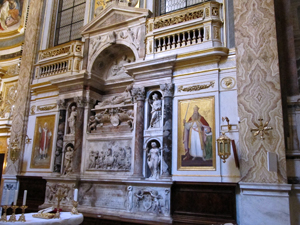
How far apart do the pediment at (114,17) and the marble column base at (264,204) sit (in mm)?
Answer: 6556

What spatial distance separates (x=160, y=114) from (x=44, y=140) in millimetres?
5117

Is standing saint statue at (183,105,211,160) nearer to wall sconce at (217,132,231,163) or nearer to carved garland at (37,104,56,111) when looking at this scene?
wall sconce at (217,132,231,163)

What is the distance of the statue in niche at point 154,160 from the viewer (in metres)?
8.62

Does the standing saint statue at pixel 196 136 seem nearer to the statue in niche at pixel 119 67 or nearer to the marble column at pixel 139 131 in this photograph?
the marble column at pixel 139 131

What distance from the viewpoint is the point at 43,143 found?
11359 mm

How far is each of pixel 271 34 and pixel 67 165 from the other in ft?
25.5

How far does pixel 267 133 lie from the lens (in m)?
6.91

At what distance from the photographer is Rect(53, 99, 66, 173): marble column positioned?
34.6ft

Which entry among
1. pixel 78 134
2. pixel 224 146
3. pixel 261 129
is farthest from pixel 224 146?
pixel 78 134

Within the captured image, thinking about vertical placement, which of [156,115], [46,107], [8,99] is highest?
[8,99]

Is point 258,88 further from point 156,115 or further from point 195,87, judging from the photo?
point 156,115

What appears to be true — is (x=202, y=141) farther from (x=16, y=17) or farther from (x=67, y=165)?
(x=16, y=17)

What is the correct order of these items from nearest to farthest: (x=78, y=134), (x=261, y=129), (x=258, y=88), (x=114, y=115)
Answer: (x=261, y=129) < (x=258, y=88) < (x=114, y=115) < (x=78, y=134)

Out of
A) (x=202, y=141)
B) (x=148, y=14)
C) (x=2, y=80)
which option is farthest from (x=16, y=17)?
(x=202, y=141)
